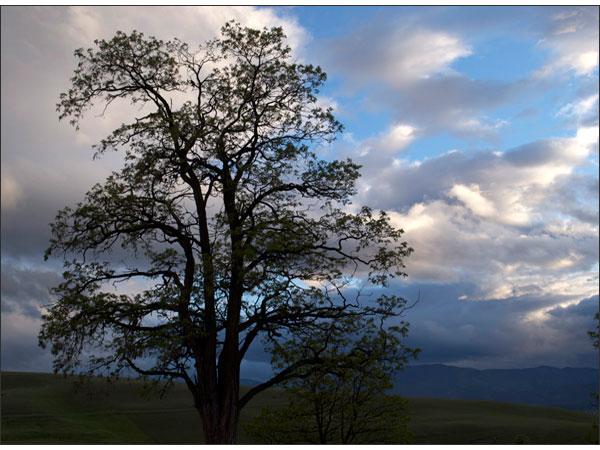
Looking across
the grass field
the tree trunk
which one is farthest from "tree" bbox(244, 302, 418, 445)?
the grass field

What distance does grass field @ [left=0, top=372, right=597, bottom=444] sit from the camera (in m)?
42.0

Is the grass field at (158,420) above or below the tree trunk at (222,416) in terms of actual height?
below

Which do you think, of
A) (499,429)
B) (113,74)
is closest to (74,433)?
(113,74)

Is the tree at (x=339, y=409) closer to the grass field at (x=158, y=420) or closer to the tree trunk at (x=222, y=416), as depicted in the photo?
the tree trunk at (x=222, y=416)

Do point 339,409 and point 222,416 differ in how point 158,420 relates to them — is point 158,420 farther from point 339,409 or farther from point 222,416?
point 339,409

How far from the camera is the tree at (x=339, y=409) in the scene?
16609 millimetres

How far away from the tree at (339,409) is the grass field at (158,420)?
11.3m

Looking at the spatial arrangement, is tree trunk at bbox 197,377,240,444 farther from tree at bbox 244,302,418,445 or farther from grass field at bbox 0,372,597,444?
grass field at bbox 0,372,597,444

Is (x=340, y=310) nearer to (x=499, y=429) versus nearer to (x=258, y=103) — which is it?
(x=258, y=103)

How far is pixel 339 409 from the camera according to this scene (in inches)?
652

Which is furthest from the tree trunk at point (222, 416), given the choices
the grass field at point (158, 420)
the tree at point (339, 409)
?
the grass field at point (158, 420)

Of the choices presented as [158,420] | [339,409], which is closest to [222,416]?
[339,409]

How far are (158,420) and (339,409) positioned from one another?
44.8 metres

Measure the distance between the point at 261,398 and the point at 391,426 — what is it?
63291mm
